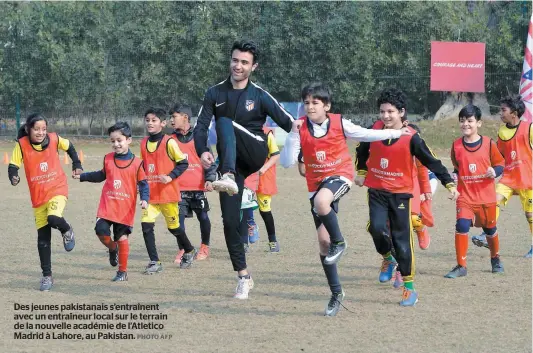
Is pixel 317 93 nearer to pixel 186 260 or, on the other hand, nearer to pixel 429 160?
pixel 429 160

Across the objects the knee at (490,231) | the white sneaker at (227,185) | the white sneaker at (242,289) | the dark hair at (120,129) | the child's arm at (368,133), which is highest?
the child's arm at (368,133)

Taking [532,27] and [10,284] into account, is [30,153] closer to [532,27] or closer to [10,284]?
[10,284]

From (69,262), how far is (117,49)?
24.1 meters

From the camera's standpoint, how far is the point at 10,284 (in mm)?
8812

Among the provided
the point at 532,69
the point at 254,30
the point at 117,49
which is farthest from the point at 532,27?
the point at 117,49

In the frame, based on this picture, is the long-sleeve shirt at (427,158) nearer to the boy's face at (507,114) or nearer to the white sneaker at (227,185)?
the white sneaker at (227,185)

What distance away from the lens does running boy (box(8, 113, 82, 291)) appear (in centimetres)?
877

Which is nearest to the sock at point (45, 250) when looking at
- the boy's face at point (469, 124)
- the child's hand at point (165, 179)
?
the child's hand at point (165, 179)

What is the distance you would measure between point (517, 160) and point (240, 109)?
13.8ft

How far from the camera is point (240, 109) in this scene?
762 cm

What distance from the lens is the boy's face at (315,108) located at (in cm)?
736

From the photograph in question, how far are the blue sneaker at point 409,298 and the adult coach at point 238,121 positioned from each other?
1.62 m

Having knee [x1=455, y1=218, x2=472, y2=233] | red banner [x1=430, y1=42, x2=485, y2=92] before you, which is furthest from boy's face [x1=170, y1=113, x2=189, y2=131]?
red banner [x1=430, y1=42, x2=485, y2=92]

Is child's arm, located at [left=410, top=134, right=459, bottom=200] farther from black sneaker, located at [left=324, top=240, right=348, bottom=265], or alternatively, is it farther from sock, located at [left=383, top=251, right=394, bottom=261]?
black sneaker, located at [left=324, top=240, right=348, bottom=265]
